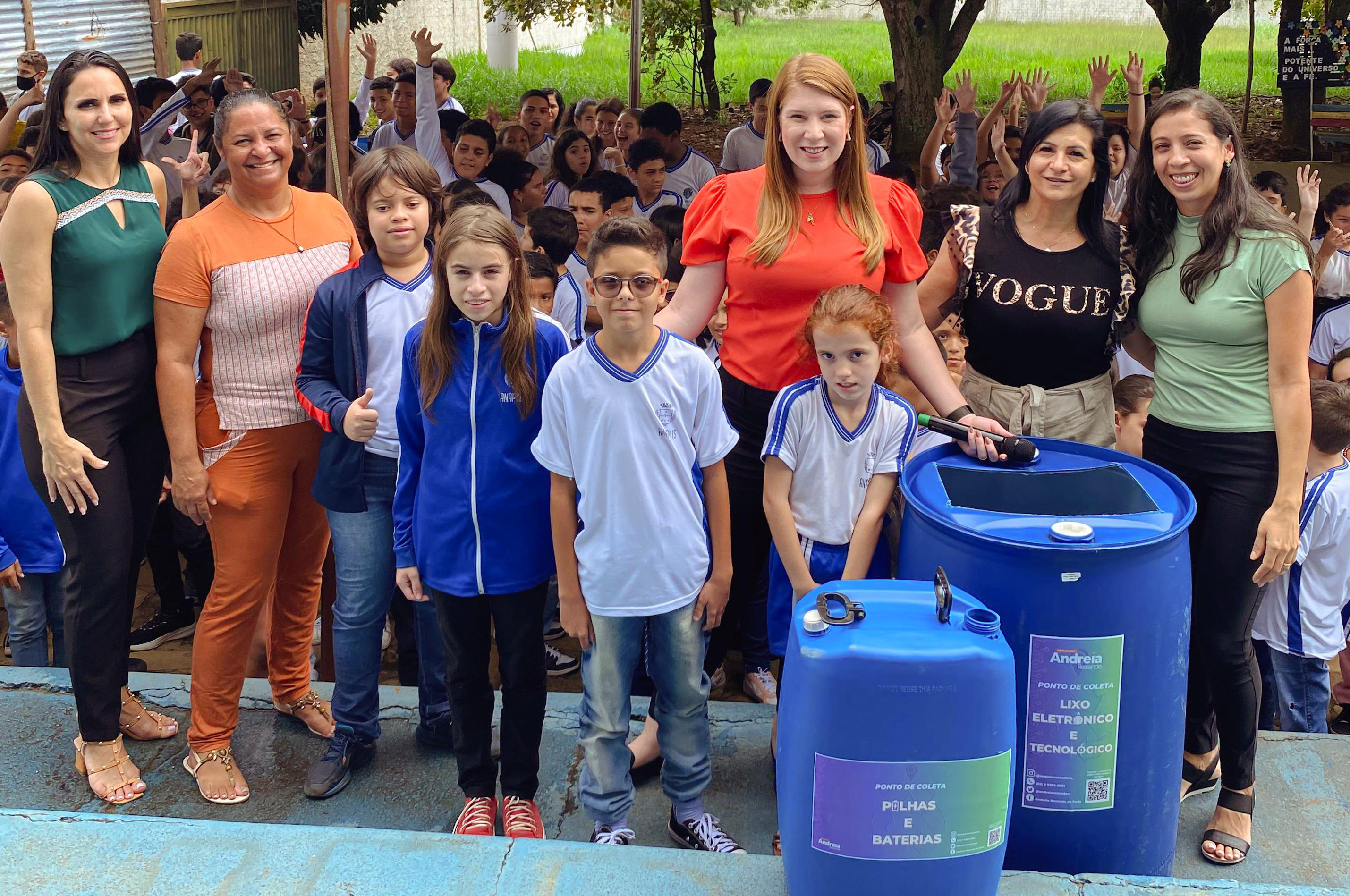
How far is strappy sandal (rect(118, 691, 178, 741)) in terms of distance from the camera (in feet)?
10.9

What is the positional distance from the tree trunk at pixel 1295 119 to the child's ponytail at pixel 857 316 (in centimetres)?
1169

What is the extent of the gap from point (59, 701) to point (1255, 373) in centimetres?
331

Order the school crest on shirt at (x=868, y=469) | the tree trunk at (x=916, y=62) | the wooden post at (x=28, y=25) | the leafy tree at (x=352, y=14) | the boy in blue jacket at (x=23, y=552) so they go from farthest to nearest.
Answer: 1. the leafy tree at (x=352, y=14)
2. the tree trunk at (x=916, y=62)
3. the wooden post at (x=28, y=25)
4. the boy in blue jacket at (x=23, y=552)
5. the school crest on shirt at (x=868, y=469)

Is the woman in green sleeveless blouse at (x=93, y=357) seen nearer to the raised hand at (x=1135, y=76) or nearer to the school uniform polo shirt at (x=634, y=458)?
the school uniform polo shirt at (x=634, y=458)

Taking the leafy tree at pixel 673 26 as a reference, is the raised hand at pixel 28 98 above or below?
below

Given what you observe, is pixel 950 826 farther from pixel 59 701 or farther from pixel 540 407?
pixel 59 701

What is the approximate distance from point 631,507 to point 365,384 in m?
0.79

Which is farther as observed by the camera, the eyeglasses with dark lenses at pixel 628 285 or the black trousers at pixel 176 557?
the black trousers at pixel 176 557

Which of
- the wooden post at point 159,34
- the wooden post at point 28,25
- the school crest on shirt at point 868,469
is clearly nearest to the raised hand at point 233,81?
the wooden post at point 28,25

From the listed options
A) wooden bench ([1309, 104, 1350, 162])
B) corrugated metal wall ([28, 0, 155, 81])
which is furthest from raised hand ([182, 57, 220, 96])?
wooden bench ([1309, 104, 1350, 162])

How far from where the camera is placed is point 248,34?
15219 millimetres

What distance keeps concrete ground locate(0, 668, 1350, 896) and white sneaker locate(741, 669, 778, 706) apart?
0.44 metres

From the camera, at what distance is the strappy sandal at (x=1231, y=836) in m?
2.73

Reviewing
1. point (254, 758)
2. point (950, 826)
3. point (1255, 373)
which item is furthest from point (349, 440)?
point (1255, 373)
